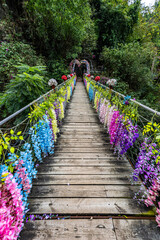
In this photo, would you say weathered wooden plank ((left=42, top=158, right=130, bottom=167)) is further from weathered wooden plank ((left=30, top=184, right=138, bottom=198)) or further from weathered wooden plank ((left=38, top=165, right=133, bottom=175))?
weathered wooden plank ((left=30, top=184, right=138, bottom=198))

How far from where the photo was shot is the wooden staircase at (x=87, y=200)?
1275 mm

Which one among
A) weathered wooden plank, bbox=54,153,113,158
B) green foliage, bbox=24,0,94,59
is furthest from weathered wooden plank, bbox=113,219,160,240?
green foliage, bbox=24,0,94,59

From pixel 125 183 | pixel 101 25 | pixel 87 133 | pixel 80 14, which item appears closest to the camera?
pixel 125 183

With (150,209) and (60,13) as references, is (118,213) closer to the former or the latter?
(150,209)

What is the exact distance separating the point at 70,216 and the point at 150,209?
1.05 meters

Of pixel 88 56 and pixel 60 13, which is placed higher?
pixel 60 13

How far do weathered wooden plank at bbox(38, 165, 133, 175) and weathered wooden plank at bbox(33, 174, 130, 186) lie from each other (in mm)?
88

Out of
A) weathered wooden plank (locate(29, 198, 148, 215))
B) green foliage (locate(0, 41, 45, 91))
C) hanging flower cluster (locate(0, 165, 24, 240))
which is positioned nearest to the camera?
hanging flower cluster (locate(0, 165, 24, 240))

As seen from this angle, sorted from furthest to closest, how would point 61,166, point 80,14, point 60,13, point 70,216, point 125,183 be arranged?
point 80,14 → point 60,13 → point 61,166 → point 125,183 → point 70,216

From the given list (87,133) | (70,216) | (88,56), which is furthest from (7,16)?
(88,56)

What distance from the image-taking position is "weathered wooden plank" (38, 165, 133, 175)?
2.06m

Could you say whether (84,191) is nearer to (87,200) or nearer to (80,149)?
(87,200)

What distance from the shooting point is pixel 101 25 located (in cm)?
1836

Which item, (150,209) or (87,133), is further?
(87,133)
